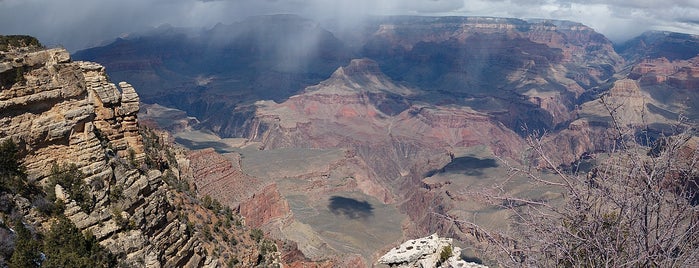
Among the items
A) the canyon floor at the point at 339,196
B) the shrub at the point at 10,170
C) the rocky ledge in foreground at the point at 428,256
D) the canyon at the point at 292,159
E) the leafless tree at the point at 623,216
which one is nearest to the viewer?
the leafless tree at the point at 623,216

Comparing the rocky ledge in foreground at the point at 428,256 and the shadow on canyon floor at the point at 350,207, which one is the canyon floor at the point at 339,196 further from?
the rocky ledge in foreground at the point at 428,256

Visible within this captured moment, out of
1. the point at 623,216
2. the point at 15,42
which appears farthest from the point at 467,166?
the point at 623,216

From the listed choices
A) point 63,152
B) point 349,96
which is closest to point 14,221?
point 63,152

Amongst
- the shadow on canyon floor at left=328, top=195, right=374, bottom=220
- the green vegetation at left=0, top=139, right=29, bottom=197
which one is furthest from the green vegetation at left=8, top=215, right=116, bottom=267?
the shadow on canyon floor at left=328, top=195, right=374, bottom=220

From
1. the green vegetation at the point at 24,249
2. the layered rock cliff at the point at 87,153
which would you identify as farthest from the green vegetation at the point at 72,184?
the green vegetation at the point at 24,249

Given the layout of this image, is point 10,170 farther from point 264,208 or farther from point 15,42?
point 264,208

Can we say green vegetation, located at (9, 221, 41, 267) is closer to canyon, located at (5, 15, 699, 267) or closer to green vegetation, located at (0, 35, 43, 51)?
canyon, located at (5, 15, 699, 267)
